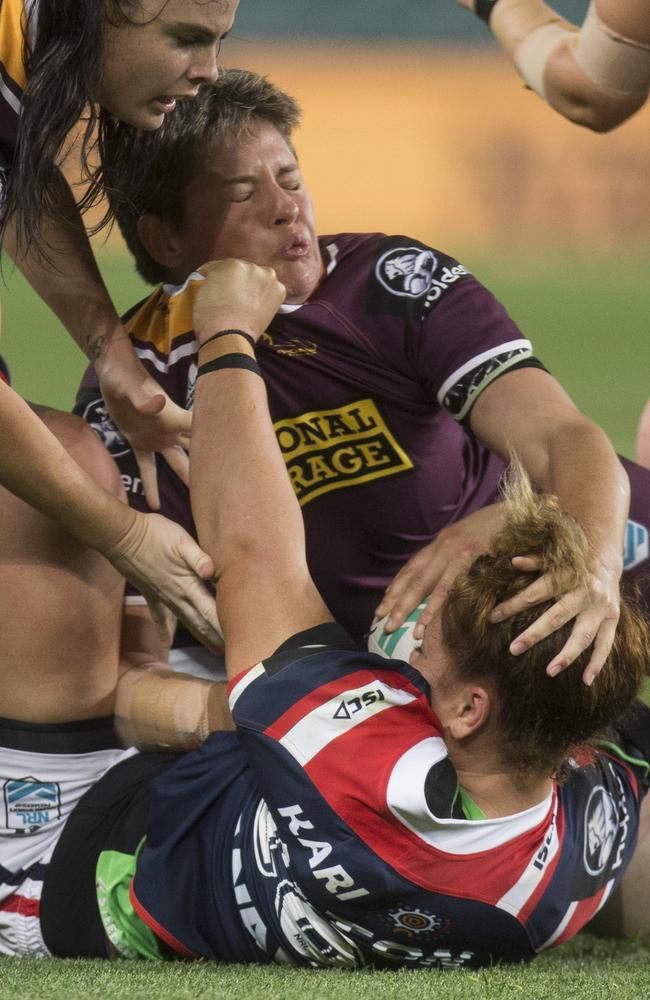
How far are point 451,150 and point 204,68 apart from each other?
690 centimetres

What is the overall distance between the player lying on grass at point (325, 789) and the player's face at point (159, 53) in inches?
15.2

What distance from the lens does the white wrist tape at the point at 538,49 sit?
2.77m

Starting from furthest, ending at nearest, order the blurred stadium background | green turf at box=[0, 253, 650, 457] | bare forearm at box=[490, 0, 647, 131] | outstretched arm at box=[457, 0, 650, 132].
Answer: the blurred stadium background, green turf at box=[0, 253, 650, 457], bare forearm at box=[490, 0, 647, 131], outstretched arm at box=[457, 0, 650, 132]

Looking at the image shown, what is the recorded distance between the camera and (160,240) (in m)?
2.04

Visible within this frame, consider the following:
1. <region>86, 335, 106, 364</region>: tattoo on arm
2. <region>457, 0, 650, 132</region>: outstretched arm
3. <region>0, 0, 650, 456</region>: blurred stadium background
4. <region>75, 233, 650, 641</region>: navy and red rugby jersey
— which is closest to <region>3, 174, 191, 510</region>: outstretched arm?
<region>86, 335, 106, 364</region>: tattoo on arm

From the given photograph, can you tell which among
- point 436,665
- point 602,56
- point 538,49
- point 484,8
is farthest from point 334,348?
point 484,8

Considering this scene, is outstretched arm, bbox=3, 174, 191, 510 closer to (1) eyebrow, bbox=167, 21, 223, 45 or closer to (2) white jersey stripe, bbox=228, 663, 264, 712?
(1) eyebrow, bbox=167, 21, 223, 45

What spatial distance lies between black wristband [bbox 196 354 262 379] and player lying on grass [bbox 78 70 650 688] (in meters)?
0.37

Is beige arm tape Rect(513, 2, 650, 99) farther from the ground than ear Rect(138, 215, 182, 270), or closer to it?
farther from the ground

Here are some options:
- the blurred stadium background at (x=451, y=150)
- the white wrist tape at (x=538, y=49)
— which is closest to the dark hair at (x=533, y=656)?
the white wrist tape at (x=538, y=49)

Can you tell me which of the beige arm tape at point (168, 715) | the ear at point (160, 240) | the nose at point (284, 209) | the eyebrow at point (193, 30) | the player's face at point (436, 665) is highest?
the eyebrow at point (193, 30)

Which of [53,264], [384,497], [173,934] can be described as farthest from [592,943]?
[53,264]

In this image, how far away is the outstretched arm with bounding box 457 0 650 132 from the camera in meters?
2.38

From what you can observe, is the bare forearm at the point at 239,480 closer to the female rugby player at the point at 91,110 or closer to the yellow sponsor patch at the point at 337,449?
the female rugby player at the point at 91,110
